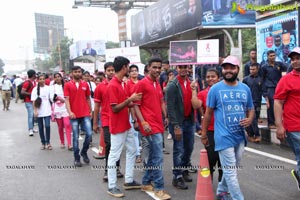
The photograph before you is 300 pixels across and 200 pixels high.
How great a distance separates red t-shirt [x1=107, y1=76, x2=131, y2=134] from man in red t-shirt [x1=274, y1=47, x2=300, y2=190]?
192cm

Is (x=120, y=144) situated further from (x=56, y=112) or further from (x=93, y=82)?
(x=93, y=82)

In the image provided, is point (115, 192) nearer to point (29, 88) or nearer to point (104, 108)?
point (104, 108)

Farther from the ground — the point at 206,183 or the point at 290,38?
the point at 290,38

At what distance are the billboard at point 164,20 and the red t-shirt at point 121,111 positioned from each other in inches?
359

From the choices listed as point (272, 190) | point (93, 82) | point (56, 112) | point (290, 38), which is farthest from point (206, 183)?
point (93, 82)

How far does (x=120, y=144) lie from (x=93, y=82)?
616 centimetres

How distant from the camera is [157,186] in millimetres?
4918

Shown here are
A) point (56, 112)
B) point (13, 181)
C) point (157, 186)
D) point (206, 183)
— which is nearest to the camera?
point (206, 183)

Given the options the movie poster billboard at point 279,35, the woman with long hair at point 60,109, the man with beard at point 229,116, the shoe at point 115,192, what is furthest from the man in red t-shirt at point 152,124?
the movie poster billboard at point 279,35

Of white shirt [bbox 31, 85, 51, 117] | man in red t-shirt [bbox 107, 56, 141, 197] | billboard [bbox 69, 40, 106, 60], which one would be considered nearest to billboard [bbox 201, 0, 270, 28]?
white shirt [bbox 31, 85, 51, 117]

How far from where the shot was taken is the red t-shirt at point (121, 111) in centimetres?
509

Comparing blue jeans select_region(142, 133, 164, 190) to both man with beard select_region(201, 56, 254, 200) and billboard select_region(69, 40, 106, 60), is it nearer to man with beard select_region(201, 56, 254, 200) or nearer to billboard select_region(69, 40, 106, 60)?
man with beard select_region(201, 56, 254, 200)

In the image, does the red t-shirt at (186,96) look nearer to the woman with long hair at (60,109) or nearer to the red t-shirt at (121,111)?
the red t-shirt at (121,111)

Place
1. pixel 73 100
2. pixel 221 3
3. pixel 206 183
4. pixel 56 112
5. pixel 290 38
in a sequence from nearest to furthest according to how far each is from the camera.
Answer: pixel 206 183 → pixel 73 100 → pixel 56 112 → pixel 290 38 → pixel 221 3
